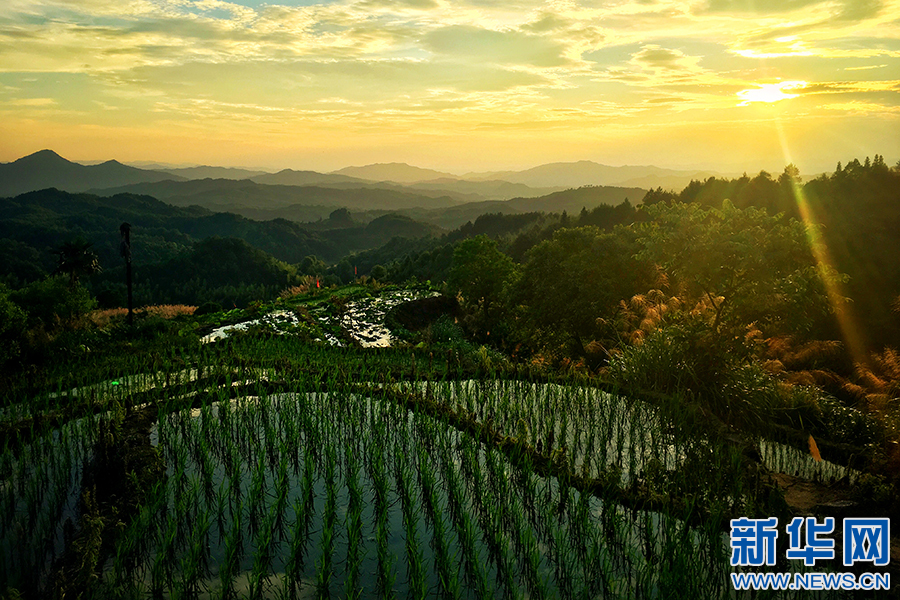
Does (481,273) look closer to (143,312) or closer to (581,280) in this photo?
(581,280)

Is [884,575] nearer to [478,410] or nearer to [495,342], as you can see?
[478,410]

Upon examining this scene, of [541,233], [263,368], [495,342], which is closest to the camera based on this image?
[263,368]

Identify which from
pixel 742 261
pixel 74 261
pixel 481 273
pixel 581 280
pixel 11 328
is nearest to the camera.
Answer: pixel 742 261

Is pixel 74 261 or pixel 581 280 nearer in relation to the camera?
pixel 581 280

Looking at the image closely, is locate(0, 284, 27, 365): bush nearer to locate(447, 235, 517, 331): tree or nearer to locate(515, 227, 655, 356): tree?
locate(515, 227, 655, 356): tree

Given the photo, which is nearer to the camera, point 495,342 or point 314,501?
point 314,501

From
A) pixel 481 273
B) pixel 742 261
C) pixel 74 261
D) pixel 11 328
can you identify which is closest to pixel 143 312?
pixel 74 261

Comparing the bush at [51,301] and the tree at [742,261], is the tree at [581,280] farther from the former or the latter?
the bush at [51,301]

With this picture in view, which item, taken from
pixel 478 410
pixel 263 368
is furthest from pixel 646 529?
pixel 263 368

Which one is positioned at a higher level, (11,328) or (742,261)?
(742,261)

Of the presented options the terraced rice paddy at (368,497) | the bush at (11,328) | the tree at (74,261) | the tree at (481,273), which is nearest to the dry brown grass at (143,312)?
the tree at (74,261)

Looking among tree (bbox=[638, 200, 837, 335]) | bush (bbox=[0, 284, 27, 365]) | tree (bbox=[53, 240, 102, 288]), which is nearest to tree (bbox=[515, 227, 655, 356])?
tree (bbox=[638, 200, 837, 335])
